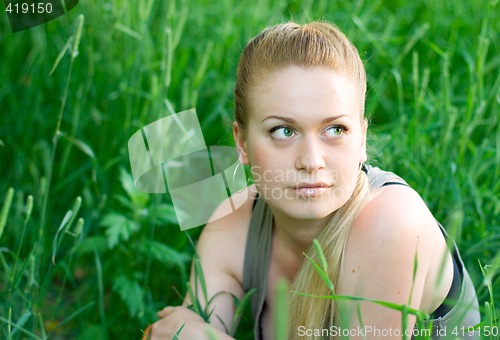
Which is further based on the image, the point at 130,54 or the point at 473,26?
the point at 473,26

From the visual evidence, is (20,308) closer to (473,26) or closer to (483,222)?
(483,222)

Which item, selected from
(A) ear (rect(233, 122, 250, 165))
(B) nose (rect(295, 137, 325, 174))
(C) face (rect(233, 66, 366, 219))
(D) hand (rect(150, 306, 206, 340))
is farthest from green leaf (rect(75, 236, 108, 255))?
(B) nose (rect(295, 137, 325, 174))

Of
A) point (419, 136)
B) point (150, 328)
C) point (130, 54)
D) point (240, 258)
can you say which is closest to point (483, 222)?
point (419, 136)

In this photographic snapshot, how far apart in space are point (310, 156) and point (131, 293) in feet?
2.42

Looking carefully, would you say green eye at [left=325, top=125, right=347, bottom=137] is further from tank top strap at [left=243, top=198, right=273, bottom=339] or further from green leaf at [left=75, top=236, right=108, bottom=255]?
green leaf at [left=75, top=236, right=108, bottom=255]

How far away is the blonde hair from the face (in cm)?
3

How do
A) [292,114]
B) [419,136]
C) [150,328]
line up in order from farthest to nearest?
1. [419,136]
2. [150,328]
3. [292,114]

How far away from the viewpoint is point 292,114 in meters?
1.58

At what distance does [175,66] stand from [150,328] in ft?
3.80

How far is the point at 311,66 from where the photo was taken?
1.59 meters

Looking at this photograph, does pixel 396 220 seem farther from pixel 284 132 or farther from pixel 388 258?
pixel 284 132

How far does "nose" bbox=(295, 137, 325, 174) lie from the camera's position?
1.56 meters

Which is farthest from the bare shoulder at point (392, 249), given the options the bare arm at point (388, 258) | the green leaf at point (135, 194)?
the green leaf at point (135, 194)

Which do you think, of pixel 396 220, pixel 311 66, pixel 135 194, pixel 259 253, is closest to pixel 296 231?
pixel 259 253
